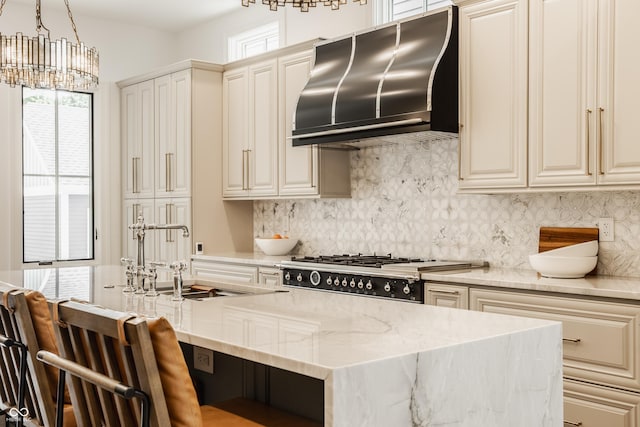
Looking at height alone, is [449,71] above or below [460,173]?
above

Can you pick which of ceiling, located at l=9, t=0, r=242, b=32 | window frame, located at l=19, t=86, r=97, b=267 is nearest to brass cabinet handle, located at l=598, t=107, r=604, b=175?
ceiling, located at l=9, t=0, r=242, b=32

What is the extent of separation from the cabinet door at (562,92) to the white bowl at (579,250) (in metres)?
0.35

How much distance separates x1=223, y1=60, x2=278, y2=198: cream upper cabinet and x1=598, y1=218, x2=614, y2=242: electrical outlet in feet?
8.10

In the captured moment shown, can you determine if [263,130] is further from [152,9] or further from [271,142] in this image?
[152,9]

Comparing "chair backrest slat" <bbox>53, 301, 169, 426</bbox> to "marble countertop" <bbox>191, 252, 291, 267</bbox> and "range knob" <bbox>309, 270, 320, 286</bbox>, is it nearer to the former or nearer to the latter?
"range knob" <bbox>309, 270, 320, 286</bbox>

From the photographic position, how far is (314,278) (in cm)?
438

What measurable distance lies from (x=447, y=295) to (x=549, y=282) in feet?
1.86

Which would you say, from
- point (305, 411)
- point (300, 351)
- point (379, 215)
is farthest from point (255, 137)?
point (300, 351)

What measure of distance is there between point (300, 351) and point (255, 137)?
3.99 metres

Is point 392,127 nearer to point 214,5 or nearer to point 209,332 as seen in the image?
point 209,332

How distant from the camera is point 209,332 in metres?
1.89

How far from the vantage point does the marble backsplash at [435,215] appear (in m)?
3.58

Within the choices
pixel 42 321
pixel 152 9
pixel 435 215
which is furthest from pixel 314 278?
pixel 152 9

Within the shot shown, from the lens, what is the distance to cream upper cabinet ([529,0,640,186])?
10.4ft
